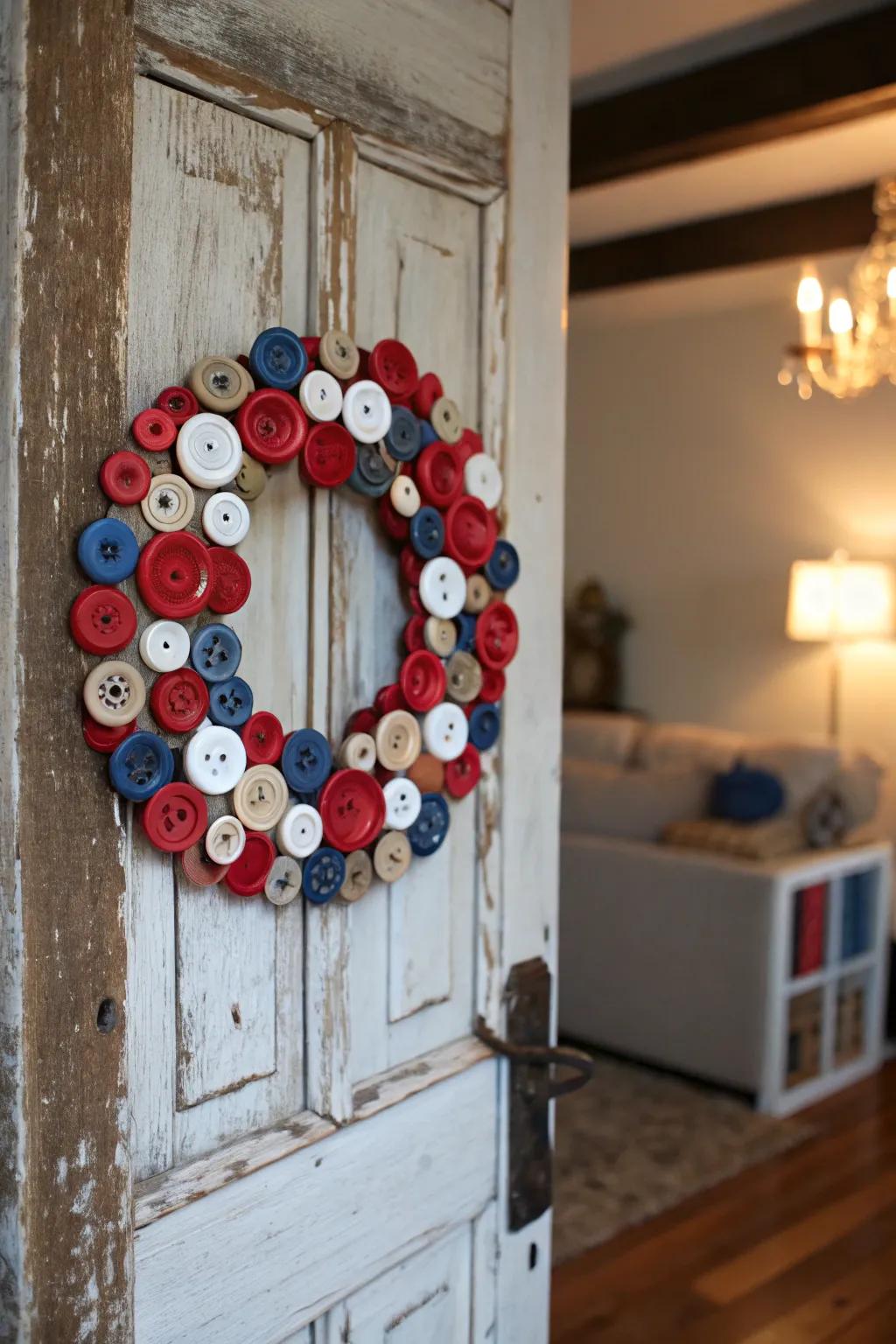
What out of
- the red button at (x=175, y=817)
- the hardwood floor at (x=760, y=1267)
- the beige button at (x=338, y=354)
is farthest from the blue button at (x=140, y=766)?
the hardwood floor at (x=760, y=1267)

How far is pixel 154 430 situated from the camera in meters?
0.91

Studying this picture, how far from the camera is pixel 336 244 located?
1.06 meters

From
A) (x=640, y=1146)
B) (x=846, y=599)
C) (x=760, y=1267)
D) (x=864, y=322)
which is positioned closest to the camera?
(x=760, y=1267)

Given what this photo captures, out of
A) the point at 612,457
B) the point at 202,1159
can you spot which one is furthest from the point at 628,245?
the point at 202,1159

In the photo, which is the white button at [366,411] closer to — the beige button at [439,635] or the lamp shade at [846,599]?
the beige button at [439,635]

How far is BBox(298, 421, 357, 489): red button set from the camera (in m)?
1.04

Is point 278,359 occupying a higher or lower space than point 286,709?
higher

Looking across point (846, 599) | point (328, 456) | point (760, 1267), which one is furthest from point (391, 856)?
point (846, 599)

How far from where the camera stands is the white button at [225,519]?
96cm

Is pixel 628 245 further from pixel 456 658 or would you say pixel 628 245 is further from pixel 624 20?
pixel 456 658

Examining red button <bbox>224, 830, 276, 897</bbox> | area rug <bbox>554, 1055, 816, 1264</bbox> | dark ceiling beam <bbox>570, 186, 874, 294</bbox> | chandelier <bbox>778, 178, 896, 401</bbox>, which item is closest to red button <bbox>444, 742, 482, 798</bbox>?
red button <bbox>224, 830, 276, 897</bbox>

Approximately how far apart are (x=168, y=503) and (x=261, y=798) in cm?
25

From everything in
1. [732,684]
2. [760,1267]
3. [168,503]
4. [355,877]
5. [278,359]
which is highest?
[278,359]

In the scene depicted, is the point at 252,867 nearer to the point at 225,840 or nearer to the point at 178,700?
the point at 225,840
